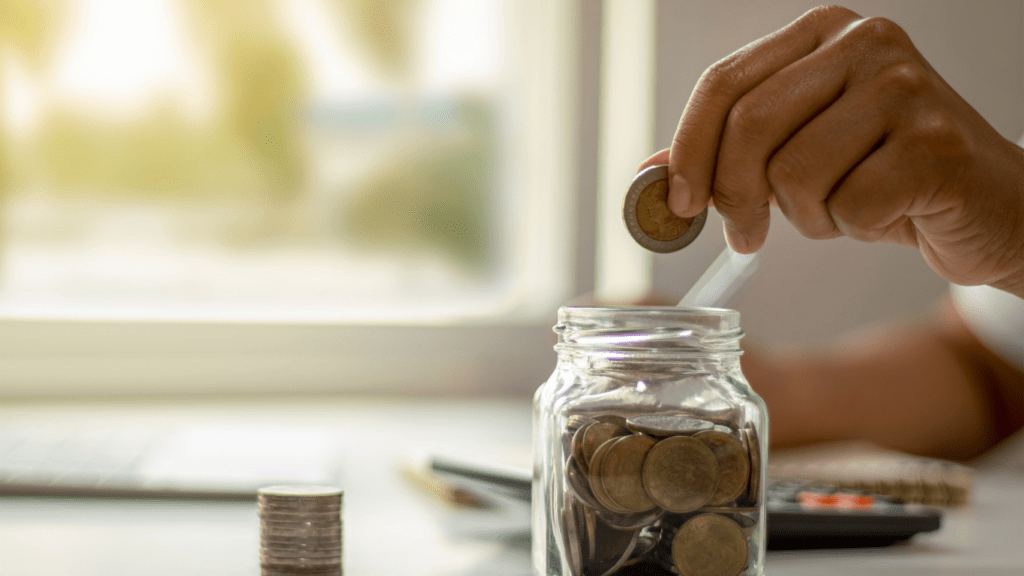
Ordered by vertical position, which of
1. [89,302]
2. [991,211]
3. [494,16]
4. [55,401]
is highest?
[494,16]

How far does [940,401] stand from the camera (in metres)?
1.52

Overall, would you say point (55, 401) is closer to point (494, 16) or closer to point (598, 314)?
point (494, 16)

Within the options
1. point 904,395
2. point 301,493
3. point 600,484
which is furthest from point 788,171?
point 904,395

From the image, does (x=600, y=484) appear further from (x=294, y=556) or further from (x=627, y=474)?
(x=294, y=556)

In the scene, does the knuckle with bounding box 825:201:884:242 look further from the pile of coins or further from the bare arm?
the bare arm

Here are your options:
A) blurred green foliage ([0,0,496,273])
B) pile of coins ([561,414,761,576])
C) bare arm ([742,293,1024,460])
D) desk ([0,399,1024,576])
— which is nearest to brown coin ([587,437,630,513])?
pile of coins ([561,414,761,576])

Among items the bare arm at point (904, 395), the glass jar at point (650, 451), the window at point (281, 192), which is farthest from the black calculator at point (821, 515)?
the window at point (281, 192)

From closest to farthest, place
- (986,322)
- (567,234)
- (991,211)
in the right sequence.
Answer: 1. (991,211)
2. (986,322)
3. (567,234)

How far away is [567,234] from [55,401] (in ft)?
3.93

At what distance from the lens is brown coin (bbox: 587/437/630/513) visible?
1.62ft

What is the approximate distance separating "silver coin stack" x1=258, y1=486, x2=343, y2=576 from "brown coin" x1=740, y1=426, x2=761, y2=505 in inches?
9.6

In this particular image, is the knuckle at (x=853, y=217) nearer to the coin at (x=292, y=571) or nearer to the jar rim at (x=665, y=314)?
the jar rim at (x=665, y=314)

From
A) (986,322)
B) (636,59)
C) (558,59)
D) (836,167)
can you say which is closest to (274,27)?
(558,59)

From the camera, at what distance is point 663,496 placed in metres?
0.49
